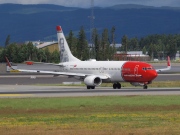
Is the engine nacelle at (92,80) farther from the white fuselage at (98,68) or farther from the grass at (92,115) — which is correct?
the grass at (92,115)

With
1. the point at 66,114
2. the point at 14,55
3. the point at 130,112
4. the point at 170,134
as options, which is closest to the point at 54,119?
the point at 66,114

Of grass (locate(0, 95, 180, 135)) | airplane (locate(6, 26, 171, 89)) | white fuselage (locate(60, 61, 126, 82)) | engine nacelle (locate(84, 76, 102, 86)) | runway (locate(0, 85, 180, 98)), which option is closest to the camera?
grass (locate(0, 95, 180, 135))

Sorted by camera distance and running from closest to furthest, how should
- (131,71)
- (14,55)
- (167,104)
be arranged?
(167,104)
(131,71)
(14,55)

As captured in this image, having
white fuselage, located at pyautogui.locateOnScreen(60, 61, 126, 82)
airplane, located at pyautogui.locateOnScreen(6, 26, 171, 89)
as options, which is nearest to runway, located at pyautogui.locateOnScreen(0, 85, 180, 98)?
airplane, located at pyautogui.locateOnScreen(6, 26, 171, 89)

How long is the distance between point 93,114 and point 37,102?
8.63 meters

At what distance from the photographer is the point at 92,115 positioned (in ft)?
130

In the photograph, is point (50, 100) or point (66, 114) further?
point (50, 100)

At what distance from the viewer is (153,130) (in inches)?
1255

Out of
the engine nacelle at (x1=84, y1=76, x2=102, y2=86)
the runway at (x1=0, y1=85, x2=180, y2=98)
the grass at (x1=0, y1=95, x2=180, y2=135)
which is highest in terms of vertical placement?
the engine nacelle at (x1=84, y1=76, x2=102, y2=86)

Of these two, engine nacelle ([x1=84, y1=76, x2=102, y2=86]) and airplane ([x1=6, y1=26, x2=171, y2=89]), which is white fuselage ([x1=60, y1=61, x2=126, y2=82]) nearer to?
airplane ([x1=6, y1=26, x2=171, y2=89])

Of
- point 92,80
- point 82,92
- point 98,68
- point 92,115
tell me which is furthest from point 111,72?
point 92,115

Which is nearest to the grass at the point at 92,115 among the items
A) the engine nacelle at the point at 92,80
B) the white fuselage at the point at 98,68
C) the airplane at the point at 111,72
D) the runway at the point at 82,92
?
the runway at the point at 82,92

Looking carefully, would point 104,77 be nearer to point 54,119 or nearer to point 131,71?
point 131,71

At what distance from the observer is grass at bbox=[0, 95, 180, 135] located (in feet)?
105
